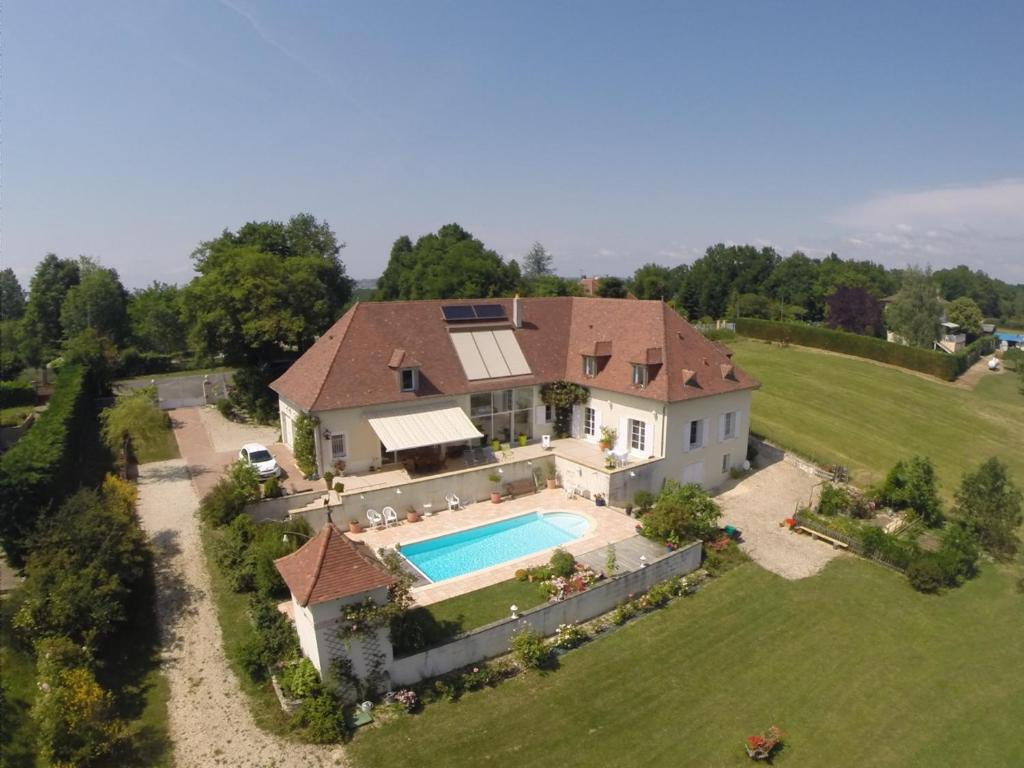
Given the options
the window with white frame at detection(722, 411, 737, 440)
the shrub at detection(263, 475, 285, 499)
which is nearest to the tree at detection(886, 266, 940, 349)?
the window with white frame at detection(722, 411, 737, 440)

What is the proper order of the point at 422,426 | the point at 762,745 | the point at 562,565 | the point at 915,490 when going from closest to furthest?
1. the point at 762,745
2. the point at 562,565
3. the point at 422,426
4. the point at 915,490

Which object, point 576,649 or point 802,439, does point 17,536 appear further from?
point 802,439

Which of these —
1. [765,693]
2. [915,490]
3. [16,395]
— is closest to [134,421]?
[16,395]

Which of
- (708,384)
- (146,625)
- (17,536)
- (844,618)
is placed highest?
(708,384)

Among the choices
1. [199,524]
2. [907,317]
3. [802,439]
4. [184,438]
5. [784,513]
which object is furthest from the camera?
[907,317]

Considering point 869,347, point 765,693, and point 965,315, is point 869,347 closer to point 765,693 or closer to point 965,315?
point 965,315

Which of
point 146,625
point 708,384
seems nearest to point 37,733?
point 146,625

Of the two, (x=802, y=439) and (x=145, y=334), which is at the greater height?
(x=145, y=334)
